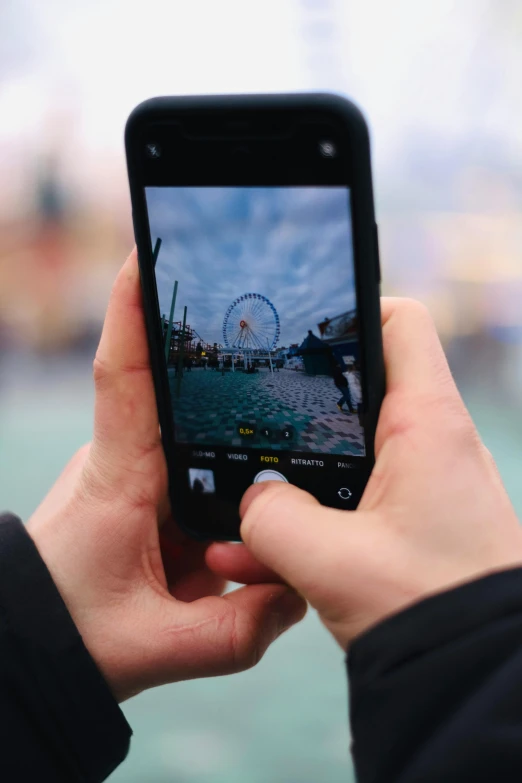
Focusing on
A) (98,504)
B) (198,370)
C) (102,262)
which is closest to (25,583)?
(98,504)

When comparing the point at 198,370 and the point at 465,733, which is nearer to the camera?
the point at 465,733

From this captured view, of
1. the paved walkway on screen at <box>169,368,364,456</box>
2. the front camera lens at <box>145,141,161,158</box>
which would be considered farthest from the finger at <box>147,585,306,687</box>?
the front camera lens at <box>145,141,161,158</box>

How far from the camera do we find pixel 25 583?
1.57 ft

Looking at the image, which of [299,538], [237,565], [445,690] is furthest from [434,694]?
[237,565]

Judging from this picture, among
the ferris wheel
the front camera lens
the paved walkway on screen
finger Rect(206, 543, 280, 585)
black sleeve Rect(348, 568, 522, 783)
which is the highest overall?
the front camera lens

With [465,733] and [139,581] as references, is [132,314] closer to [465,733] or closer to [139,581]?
[139,581]

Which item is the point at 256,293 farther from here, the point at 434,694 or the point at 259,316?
the point at 434,694

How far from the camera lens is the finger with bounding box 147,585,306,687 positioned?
1.62 feet

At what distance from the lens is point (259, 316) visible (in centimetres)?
50

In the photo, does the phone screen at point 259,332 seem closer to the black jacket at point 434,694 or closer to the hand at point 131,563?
the hand at point 131,563

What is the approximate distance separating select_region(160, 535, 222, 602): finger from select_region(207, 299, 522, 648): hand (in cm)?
16

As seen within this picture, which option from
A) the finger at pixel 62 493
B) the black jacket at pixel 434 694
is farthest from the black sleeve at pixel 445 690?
the finger at pixel 62 493

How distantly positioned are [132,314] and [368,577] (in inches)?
10.8

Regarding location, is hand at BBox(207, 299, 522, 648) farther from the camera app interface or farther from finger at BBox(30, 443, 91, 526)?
finger at BBox(30, 443, 91, 526)
